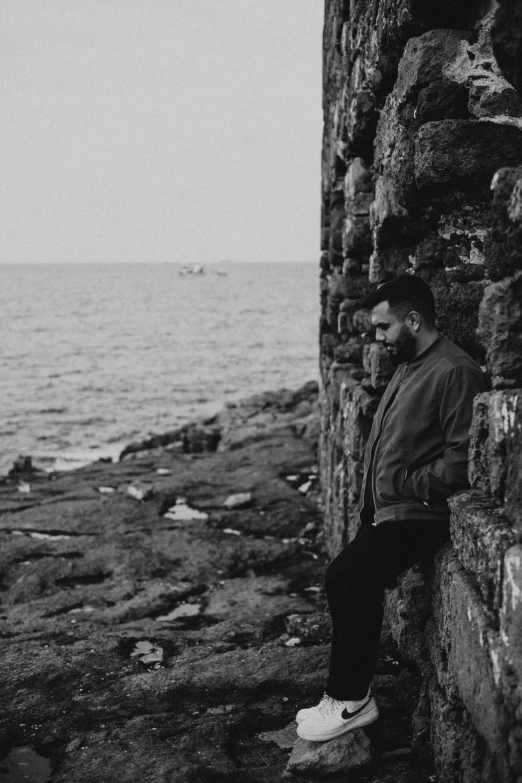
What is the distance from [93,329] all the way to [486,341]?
53.1 meters

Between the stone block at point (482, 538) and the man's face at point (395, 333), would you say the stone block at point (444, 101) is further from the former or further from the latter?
the stone block at point (482, 538)

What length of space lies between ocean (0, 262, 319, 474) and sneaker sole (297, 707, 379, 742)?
13.6 m

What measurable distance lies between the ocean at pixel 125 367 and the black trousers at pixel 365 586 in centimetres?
1361

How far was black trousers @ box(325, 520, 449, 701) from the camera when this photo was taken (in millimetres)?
3494

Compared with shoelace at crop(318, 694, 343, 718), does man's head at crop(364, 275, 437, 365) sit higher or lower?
higher

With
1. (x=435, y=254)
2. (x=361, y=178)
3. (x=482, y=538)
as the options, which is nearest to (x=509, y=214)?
(x=482, y=538)

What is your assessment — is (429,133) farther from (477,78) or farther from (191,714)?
(191,714)

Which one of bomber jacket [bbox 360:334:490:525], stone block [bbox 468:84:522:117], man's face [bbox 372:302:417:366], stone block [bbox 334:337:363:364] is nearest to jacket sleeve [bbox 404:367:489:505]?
bomber jacket [bbox 360:334:490:525]

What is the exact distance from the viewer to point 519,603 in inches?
92.8

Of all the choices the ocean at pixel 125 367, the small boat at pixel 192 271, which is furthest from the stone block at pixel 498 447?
the small boat at pixel 192 271

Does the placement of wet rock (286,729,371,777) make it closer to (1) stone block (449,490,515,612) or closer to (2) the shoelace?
(2) the shoelace

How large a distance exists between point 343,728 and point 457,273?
2.31 metres

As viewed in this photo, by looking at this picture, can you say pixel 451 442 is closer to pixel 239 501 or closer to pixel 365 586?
pixel 365 586

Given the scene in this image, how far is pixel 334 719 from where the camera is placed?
3.52 m
